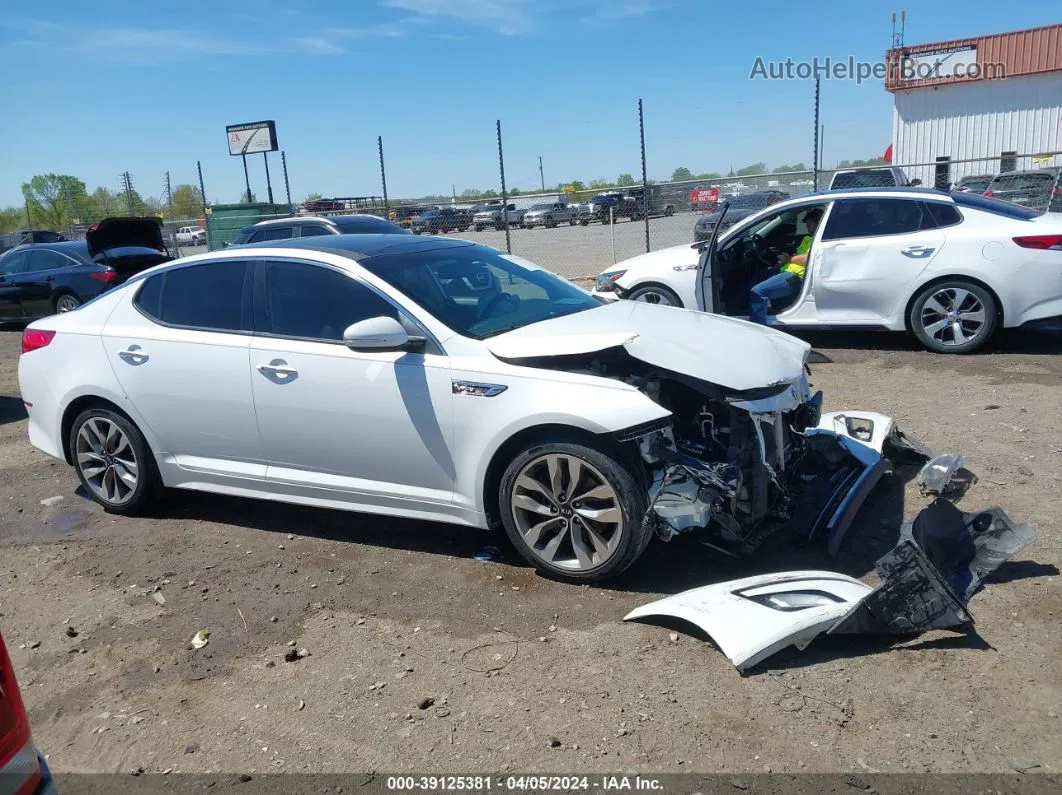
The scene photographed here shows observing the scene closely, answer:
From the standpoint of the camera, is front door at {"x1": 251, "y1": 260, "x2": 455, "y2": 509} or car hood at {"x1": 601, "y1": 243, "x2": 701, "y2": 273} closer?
front door at {"x1": 251, "y1": 260, "x2": 455, "y2": 509}

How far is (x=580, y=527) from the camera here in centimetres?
416

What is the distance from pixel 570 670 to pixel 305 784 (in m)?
1.10

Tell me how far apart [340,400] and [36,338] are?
2.52 metres

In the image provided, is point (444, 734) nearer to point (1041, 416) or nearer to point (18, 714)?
point (18, 714)

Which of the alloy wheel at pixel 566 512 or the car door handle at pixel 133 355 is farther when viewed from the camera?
the car door handle at pixel 133 355

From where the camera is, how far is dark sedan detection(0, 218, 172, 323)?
47.9ft

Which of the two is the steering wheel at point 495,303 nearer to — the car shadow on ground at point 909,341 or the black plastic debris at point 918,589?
the black plastic debris at point 918,589

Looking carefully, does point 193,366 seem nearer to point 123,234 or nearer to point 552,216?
point 123,234

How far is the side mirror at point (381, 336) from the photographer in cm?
436

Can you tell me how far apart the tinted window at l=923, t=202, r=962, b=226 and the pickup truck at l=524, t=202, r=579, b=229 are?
25.6 m

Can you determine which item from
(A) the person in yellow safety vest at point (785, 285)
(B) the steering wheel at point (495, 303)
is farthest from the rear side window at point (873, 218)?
(B) the steering wheel at point (495, 303)

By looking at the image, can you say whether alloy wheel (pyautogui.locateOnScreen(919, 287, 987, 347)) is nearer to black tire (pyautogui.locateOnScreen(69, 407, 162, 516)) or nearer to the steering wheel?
the steering wheel

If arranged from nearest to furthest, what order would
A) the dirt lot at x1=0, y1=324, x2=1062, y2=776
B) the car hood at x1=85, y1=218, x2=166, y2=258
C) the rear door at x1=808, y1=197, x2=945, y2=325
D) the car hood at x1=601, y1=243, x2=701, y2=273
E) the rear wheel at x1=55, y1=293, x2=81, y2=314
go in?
the dirt lot at x1=0, y1=324, x2=1062, y2=776 → the rear door at x1=808, y1=197, x2=945, y2=325 → the car hood at x1=601, y1=243, x2=701, y2=273 → the rear wheel at x1=55, y1=293, x2=81, y2=314 → the car hood at x1=85, y1=218, x2=166, y2=258

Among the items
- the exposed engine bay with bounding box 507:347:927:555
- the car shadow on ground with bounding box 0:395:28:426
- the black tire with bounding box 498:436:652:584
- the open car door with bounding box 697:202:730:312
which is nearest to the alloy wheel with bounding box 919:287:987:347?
the open car door with bounding box 697:202:730:312
